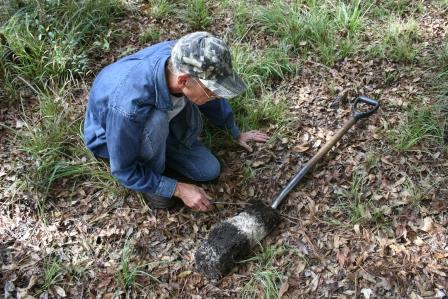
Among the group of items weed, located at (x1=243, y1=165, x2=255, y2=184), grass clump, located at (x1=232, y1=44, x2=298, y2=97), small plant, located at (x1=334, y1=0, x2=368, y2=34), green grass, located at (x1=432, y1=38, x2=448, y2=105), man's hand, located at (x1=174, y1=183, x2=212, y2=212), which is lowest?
weed, located at (x1=243, y1=165, x2=255, y2=184)

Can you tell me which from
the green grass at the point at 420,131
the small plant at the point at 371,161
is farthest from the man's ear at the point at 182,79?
the green grass at the point at 420,131

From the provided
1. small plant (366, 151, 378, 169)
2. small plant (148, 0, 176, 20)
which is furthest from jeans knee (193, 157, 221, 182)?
small plant (148, 0, 176, 20)

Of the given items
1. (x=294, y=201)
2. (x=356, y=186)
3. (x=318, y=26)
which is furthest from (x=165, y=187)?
(x=318, y=26)

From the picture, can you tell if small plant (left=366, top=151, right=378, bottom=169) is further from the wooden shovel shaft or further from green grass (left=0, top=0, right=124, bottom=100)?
green grass (left=0, top=0, right=124, bottom=100)

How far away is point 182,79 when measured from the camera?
8.16 feet

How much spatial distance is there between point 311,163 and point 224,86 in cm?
122

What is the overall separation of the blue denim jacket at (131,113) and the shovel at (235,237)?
47 centimetres

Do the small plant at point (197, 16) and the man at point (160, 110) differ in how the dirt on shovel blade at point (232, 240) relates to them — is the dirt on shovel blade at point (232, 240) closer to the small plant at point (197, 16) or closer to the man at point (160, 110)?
the man at point (160, 110)

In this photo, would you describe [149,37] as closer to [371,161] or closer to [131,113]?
[131,113]

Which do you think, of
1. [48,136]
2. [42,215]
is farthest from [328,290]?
[48,136]

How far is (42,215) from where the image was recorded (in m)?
3.34

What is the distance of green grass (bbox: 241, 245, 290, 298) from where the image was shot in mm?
2887

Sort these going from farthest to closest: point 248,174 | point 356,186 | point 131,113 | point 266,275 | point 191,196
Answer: point 248,174
point 356,186
point 191,196
point 266,275
point 131,113

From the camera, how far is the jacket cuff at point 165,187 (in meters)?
3.02
